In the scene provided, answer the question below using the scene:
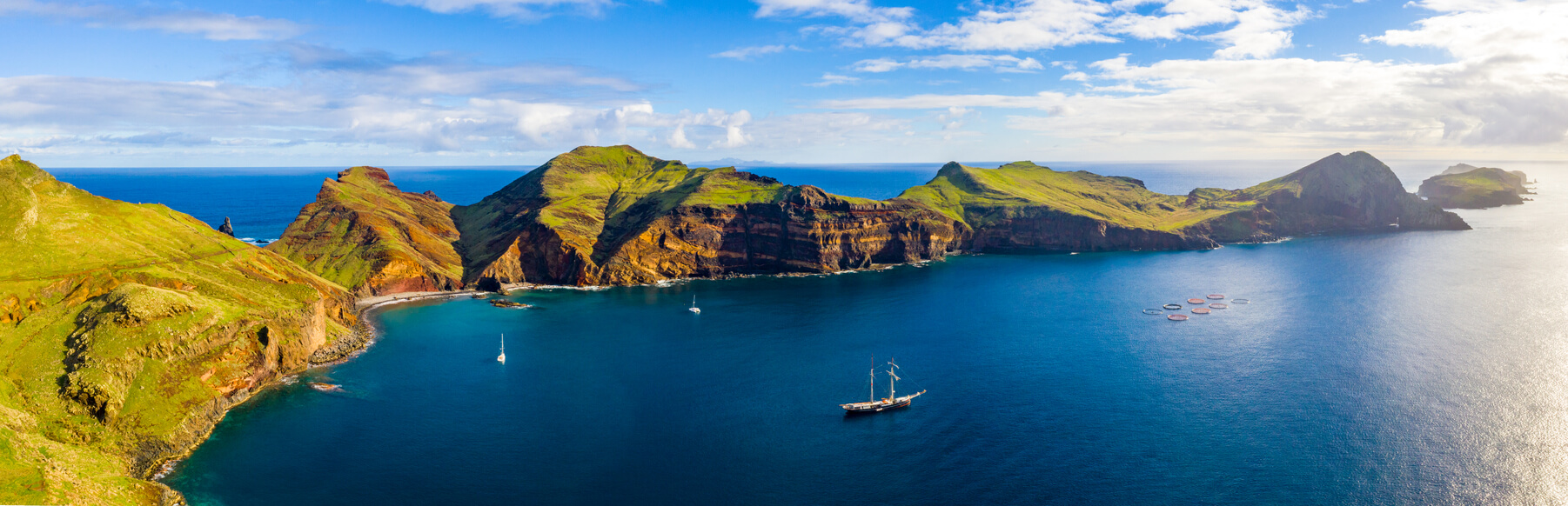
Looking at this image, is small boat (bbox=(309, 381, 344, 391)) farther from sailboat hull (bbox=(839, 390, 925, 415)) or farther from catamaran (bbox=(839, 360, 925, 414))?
sailboat hull (bbox=(839, 390, 925, 415))

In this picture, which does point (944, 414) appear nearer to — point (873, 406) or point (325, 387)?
point (873, 406)

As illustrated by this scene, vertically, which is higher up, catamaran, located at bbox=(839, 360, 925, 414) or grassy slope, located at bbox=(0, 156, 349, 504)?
grassy slope, located at bbox=(0, 156, 349, 504)

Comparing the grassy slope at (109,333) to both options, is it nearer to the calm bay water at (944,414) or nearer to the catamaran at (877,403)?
the calm bay water at (944,414)

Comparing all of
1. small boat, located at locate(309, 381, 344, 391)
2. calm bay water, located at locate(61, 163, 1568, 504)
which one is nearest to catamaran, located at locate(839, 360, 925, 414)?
calm bay water, located at locate(61, 163, 1568, 504)

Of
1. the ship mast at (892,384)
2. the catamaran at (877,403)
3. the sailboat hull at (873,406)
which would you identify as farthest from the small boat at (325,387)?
the ship mast at (892,384)

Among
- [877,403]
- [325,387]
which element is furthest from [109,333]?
[877,403]

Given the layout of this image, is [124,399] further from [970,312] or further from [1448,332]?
[1448,332]

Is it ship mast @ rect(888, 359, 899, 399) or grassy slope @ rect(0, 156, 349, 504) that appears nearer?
grassy slope @ rect(0, 156, 349, 504)

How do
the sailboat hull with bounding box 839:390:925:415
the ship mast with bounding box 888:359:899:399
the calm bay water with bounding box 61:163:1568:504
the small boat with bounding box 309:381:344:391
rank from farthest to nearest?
the small boat with bounding box 309:381:344:391 < the ship mast with bounding box 888:359:899:399 < the sailboat hull with bounding box 839:390:925:415 < the calm bay water with bounding box 61:163:1568:504
